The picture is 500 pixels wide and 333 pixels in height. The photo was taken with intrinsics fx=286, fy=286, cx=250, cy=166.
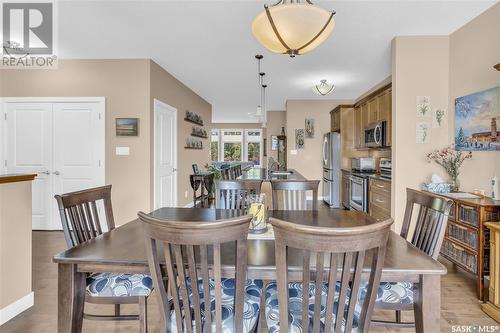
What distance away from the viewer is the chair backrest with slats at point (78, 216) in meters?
1.58

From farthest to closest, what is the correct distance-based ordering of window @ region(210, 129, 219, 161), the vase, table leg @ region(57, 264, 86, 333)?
1. window @ region(210, 129, 219, 161)
2. the vase
3. table leg @ region(57, 264, 86, 333)

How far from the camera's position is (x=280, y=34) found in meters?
1.82

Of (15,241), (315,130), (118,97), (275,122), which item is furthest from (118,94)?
(275,122)

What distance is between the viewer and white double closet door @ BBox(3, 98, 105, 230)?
172 inches

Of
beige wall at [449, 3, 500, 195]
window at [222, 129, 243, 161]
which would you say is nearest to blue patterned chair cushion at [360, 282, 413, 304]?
beige wall at [449, 3, 500, 195]

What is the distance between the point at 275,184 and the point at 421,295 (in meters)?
1.37

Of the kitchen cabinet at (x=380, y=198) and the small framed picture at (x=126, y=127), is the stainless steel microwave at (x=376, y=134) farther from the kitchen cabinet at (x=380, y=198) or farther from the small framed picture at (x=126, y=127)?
the small framed picture at (x=126, y=127)

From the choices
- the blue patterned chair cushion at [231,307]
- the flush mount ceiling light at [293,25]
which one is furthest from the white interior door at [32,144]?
the blue patterned chair cushion at [231,307]

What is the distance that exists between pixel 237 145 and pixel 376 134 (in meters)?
9.42

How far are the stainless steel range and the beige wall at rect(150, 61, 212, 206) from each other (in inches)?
133

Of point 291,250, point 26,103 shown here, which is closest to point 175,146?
point 26,103

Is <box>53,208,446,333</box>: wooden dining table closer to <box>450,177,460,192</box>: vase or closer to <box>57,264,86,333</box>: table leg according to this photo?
<box>57,264,86,333</box>: table leg

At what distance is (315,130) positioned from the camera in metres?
7.50

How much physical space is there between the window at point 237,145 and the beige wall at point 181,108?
19.2ft
